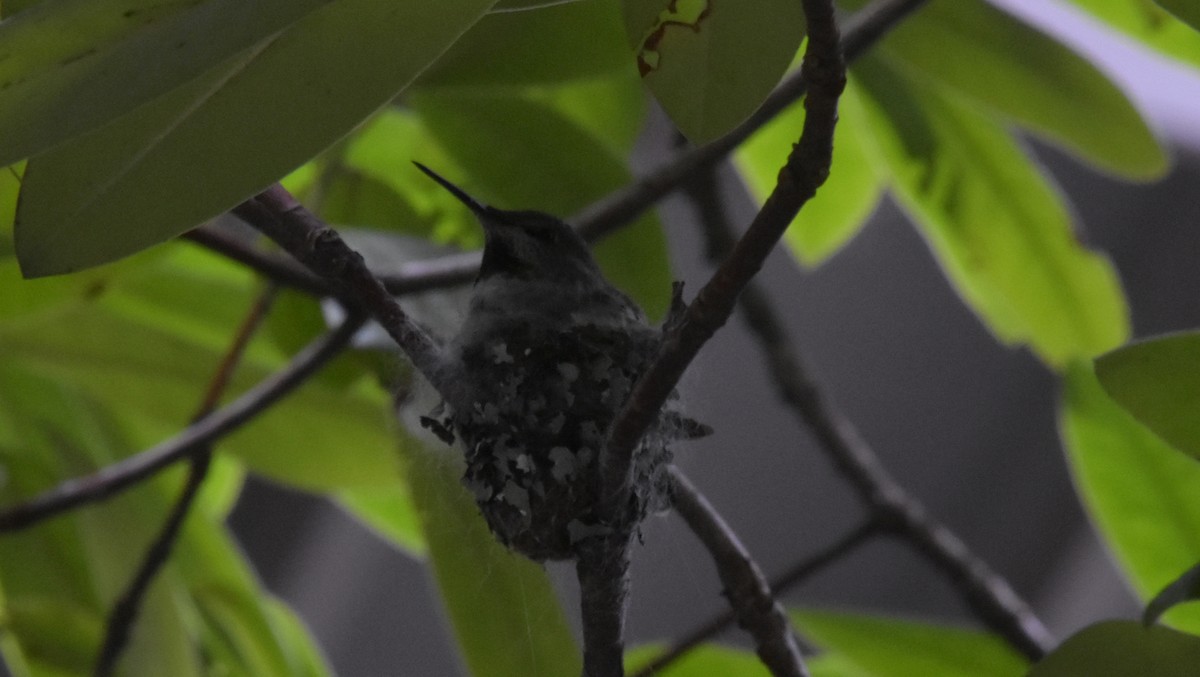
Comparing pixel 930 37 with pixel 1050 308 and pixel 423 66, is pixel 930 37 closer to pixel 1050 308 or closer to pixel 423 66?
pixel 1050 308

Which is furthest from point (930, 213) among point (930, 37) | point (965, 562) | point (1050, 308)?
point (965, 562)

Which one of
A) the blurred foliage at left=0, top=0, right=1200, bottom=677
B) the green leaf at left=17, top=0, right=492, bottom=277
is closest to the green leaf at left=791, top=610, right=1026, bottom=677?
the blurred foliage at left=0, top=0, right=1200, bottom=677

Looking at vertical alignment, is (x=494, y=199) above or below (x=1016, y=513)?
above

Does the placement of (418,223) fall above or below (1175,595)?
above

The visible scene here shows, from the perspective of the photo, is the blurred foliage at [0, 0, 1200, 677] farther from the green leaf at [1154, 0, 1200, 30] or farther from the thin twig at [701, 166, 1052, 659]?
the thin twig at [701, 166, 1052, 659]

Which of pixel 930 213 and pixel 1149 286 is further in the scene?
pixel 1149 286

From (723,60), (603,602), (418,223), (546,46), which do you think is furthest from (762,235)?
(418,223)

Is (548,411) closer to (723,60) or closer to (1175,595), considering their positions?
(723,60)

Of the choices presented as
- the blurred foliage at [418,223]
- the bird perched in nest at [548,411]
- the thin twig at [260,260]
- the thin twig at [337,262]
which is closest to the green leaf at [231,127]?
the blurred foliage at [418,223]
